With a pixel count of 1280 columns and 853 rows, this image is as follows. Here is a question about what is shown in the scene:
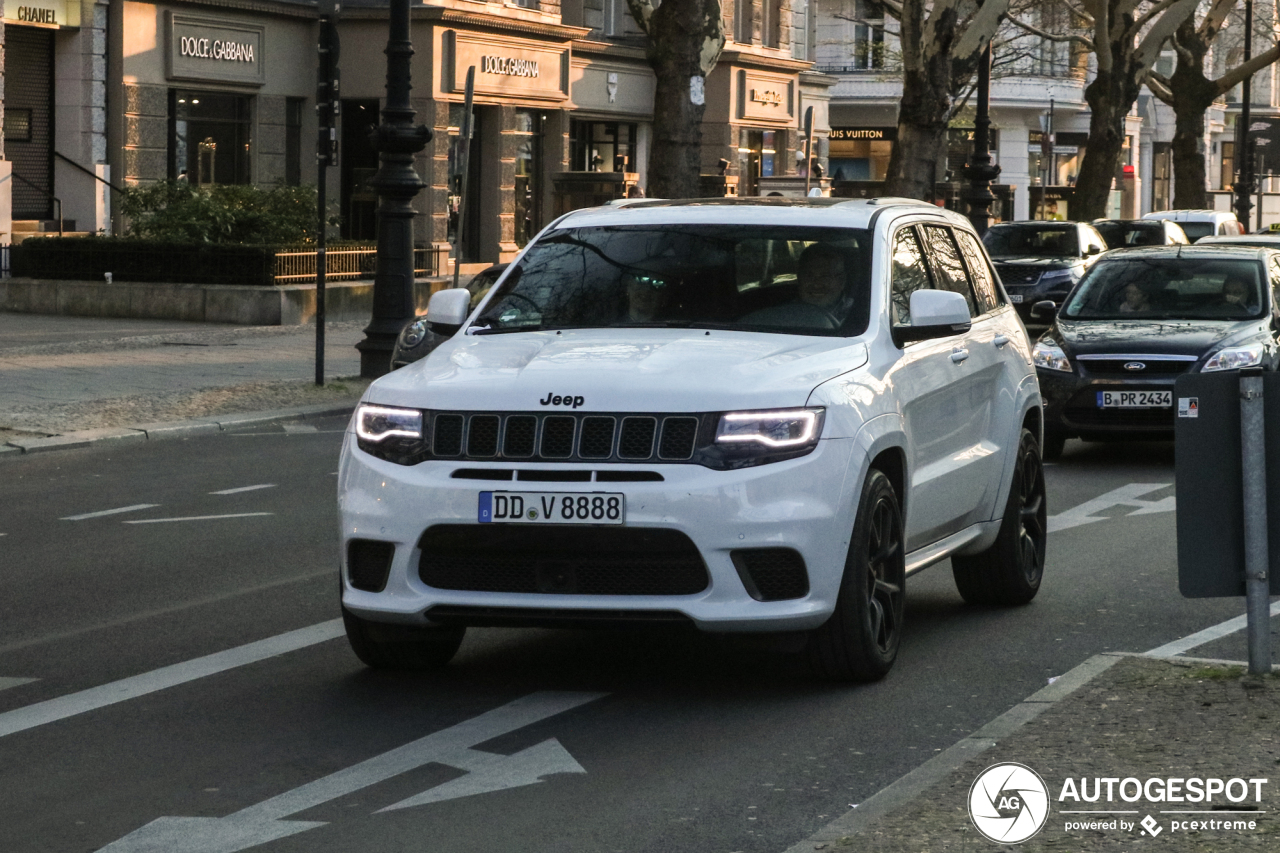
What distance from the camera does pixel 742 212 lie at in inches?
321

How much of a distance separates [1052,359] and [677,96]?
39.0 ft

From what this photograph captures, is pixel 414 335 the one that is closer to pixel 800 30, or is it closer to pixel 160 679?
pixel 160 679

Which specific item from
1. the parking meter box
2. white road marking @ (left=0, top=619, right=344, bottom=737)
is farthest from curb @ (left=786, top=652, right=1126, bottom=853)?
white road marking @ (left=0, top=619, right=344, bottom=737)

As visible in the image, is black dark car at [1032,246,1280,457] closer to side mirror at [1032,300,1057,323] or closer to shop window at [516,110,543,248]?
side mirror at [1032,300,1057,323]

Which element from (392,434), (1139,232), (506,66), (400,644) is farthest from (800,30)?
(392,434)

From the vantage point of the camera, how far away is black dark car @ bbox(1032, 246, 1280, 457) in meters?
14.9

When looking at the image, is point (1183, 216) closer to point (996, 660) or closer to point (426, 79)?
point (426, 79)

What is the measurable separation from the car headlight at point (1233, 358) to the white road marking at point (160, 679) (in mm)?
8139

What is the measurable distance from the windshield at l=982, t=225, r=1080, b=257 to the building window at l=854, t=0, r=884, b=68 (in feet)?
139

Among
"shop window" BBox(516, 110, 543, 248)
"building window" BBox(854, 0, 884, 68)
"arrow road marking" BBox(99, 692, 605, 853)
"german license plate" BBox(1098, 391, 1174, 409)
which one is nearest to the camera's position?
"arrow road marking" BBox(99, 692, 605, 853)

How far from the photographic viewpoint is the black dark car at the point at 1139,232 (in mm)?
32922

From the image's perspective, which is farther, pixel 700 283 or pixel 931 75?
pixel 931 75

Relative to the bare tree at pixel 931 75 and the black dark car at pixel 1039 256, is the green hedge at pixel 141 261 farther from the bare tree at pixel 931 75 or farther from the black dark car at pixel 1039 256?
A: the black dark car at pixel 1039 256

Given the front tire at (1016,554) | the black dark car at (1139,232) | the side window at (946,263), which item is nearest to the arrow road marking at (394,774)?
the front tire at (1016,554)
